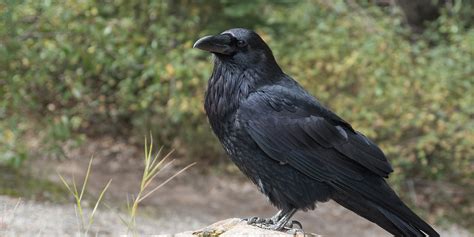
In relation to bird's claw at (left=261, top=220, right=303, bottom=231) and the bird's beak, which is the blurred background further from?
bird's claw at (left=261, top=220, right=303, bottom=231)

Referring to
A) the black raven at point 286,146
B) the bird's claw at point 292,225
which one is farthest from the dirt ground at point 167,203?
the black raven at point 286,146

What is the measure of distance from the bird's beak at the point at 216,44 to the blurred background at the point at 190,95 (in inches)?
104

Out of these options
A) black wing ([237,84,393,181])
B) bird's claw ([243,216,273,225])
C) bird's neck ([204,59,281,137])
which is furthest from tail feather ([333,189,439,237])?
bird's neck ([204,59,281,137])

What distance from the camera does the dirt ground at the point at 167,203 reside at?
741 centimetres

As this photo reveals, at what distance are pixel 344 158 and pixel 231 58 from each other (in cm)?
85

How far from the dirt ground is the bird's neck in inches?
115

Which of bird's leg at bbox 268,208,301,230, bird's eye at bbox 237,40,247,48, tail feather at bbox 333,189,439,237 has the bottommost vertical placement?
bird's leg at bbox 268,208,301,230

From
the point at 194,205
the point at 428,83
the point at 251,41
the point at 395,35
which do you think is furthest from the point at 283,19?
the point at 251,41

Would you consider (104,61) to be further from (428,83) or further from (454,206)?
(454,206)

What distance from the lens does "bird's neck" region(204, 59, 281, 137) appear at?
4.25 metres

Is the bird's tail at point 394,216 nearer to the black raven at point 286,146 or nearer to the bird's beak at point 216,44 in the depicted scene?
the black raven at point 286,146

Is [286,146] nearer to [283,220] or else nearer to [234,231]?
[283,220]

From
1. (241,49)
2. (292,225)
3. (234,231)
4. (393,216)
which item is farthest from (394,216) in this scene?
(241,49)

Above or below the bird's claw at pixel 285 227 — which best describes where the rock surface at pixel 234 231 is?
below
